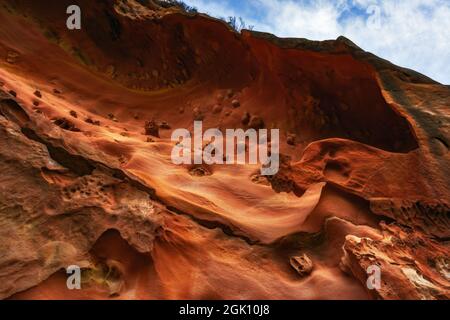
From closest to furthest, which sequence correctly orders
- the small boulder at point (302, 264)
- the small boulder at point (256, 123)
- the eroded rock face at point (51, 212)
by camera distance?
the eroded rock face at point (51, 212), the small boulder at point (302, 264), the small boulder at point (256, 123)

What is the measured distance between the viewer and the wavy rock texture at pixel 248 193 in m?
2.40

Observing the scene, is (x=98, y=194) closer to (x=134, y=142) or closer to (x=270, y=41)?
(x=134, y=142)

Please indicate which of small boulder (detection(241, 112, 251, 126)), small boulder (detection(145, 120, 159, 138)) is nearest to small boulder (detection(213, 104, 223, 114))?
small boulder (detection(241, 112, 251, 126))

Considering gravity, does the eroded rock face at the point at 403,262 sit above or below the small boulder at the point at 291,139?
below

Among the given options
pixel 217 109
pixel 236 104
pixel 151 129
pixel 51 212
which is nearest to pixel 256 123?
pixel 236 104

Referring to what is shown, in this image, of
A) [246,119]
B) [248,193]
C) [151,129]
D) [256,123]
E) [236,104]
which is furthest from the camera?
[236,104]

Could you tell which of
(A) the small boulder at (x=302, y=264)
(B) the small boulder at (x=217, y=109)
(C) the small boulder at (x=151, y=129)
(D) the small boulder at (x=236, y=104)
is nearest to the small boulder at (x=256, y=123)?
(D) the small boulder at (x=236, y=104)

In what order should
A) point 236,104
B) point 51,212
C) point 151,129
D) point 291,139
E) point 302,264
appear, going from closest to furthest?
point 51,212, point 302,264, point 291,139, point 151,129, point 236,104

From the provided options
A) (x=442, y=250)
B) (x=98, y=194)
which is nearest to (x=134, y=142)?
(x=98, y=194)

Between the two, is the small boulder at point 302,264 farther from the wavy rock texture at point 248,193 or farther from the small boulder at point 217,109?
Result: the small boulder at point 217,109

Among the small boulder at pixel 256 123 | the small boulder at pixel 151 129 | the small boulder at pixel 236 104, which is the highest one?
the small boulder at pixel 236 104

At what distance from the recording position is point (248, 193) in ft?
13.8

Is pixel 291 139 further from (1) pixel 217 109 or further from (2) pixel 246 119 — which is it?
(1) pixel 217 109

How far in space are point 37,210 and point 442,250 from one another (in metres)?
2.85
